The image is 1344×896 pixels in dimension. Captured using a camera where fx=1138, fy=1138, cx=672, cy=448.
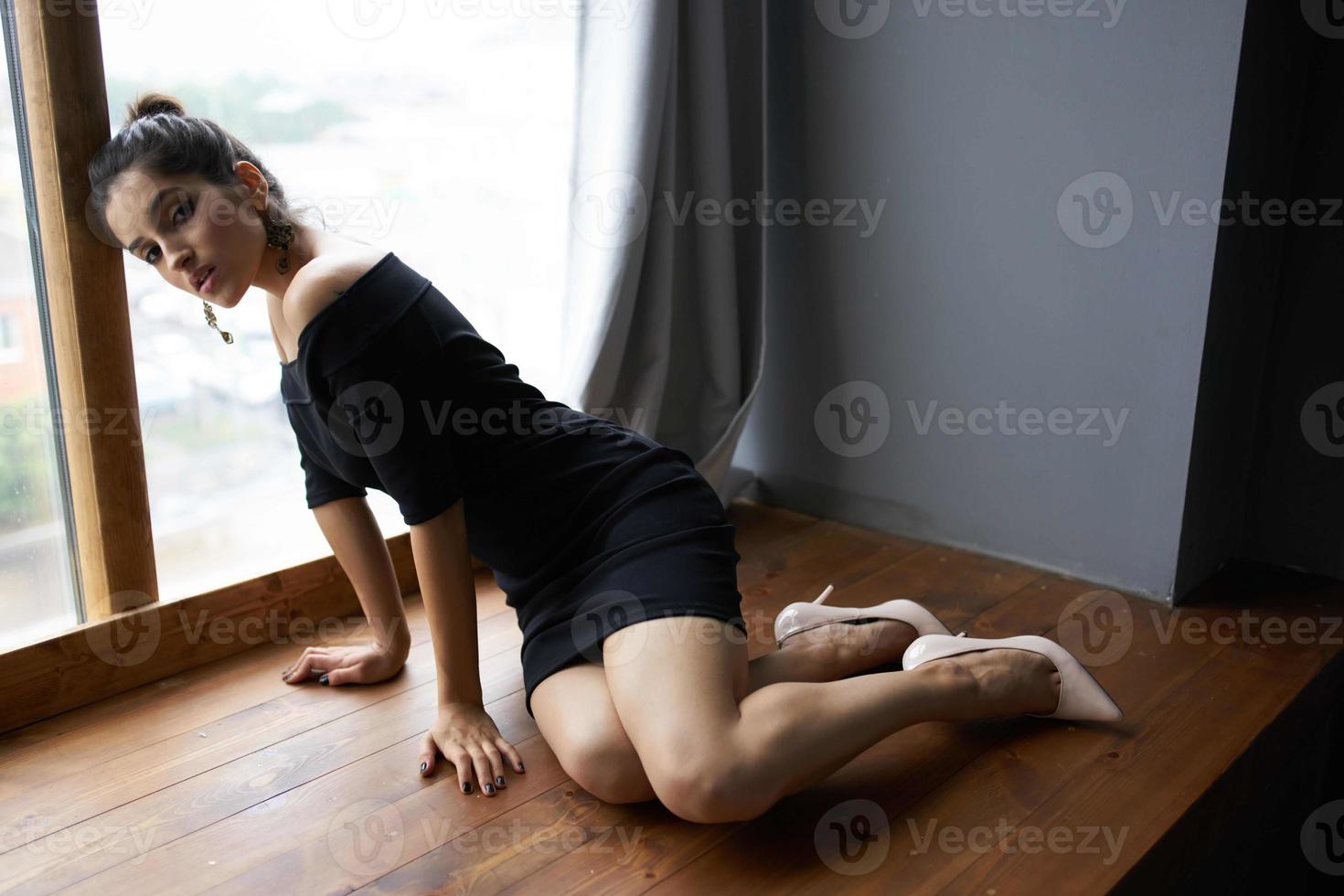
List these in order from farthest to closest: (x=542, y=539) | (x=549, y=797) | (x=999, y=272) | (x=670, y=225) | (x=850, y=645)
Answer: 1. (x=670, y=225)
2. (x=999, y=272)
3. (x=850, y=645)
4. (x=542, y=539)
5. (x=549, y=797)

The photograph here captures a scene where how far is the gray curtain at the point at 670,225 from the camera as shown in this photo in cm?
197

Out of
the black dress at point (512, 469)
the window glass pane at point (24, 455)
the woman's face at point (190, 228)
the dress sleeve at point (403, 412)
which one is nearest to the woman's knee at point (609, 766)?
the black dress at point (512, 469)

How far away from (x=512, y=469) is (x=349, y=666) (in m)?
0.44

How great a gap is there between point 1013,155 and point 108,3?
1.38 m

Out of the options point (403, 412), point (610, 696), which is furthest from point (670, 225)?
point (610, 696)

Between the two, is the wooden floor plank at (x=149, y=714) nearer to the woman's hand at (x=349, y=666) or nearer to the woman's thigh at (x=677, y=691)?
the woman's hand at (x=349, y=666)

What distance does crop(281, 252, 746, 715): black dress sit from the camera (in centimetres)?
134

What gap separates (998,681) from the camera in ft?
4.70

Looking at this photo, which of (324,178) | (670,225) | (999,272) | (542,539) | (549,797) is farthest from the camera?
(670,225)

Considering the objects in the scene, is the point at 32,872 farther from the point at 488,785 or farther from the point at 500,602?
the point at 500,602

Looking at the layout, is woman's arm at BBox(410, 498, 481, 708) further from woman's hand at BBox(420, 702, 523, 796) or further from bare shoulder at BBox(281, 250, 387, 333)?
bare shoulder at BBox(281, 250, 387, 333)

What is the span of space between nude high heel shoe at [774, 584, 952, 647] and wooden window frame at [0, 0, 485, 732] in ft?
2.77

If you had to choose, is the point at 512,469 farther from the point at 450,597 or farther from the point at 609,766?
the point at 609,766

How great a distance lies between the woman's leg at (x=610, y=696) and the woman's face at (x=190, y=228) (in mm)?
629
